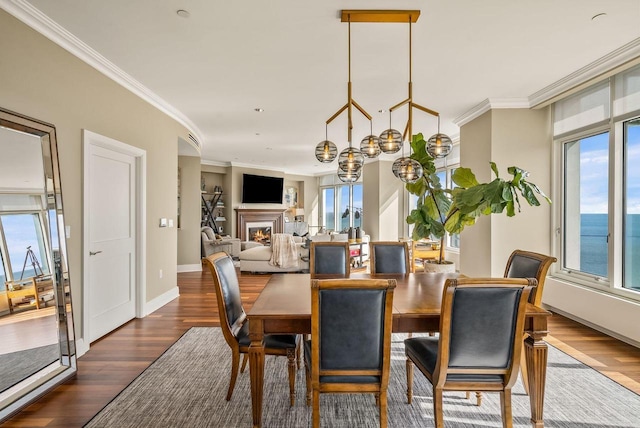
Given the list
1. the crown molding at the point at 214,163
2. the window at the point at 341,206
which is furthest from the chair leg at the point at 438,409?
the crown molding at the point at 214,163

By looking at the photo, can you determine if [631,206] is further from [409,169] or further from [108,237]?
[108,237]

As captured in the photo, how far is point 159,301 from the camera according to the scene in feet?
15.0

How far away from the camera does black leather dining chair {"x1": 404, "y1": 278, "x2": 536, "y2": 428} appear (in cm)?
168

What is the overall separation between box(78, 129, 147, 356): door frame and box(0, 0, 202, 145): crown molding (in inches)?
25.3

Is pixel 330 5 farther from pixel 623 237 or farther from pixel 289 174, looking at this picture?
pixel 289 174

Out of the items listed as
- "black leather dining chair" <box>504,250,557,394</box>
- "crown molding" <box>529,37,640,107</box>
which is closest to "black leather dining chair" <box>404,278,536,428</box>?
"black leather dining chair" <box>504,250,557,394</box>

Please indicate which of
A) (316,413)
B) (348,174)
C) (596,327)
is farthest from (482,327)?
(596,327)

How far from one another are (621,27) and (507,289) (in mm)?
2555

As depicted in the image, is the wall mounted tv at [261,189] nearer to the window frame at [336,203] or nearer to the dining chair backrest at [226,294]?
the window frame at [336,203]

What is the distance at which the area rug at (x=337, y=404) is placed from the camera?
209 centimetres

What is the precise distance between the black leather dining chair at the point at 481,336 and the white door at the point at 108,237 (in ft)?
10.00

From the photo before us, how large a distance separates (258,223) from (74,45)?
25.5ft

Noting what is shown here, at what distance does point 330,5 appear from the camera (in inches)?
93.1

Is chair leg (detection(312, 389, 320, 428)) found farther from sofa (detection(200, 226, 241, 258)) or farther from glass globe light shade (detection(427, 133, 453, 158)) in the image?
sofa (detection(200, 226, 241, 258))
